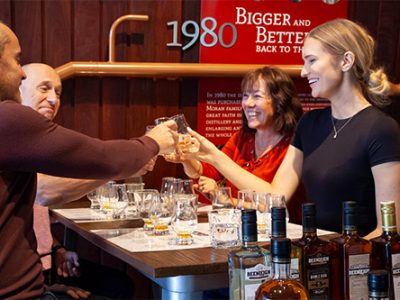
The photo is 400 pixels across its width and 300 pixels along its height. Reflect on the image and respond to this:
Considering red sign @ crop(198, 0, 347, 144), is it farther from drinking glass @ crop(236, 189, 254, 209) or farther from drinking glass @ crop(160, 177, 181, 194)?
drinking glass @ crop(236, 189, 254, 209)

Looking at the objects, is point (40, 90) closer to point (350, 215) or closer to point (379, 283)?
point (350, 215)

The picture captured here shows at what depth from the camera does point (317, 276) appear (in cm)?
124

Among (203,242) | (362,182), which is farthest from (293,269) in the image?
(362,182)

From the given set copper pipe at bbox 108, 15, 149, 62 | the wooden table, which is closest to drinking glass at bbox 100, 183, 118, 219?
the wooden table

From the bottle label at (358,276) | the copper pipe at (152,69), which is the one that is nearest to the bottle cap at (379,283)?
the bottle label at (358,276)

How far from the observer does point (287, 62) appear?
3656mm

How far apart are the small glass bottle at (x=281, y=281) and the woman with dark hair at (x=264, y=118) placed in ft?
6.44

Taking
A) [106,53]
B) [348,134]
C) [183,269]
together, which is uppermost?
[106,53]

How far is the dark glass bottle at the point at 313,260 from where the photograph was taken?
1232 millimetres

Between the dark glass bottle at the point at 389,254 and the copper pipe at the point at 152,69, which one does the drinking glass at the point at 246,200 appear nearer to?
the dark glass bottle at the point at 389,254

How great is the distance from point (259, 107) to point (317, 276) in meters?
1.93

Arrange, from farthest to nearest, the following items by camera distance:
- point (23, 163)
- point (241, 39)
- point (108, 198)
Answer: point (241, 39)
point (108, 198)
point (23, 163)

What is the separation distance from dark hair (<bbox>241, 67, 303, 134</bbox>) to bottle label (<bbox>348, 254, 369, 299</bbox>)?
1865 millimetres

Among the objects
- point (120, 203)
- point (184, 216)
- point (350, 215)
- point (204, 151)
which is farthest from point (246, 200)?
point (350, 215)
